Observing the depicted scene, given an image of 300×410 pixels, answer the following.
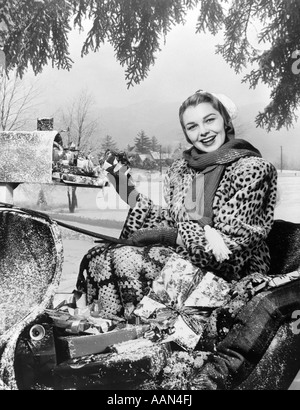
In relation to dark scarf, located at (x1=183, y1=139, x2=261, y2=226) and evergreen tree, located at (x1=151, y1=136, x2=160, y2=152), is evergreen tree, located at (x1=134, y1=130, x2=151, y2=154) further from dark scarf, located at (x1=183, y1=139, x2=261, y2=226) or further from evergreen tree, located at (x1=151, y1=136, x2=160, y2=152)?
dark scarf, located at (x1=183, y1=139, x2=261, y2=226)

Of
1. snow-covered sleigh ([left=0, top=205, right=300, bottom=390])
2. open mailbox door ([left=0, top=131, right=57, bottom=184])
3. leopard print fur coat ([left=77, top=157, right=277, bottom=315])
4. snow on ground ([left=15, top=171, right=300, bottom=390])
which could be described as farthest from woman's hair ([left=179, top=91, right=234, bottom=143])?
snow-covered sleigh ([left=0, top=205, right=300, bottom=390])

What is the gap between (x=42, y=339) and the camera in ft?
5.19

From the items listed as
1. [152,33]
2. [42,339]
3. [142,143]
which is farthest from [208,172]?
[42,339]

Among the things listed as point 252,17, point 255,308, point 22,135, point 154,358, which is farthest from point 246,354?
point 252,17

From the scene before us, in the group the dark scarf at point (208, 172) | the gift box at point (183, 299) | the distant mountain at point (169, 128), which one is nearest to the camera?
the gift box at point (183, 299)

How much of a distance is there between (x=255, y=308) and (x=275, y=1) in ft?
3.60

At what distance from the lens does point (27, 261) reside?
1640 millimetres

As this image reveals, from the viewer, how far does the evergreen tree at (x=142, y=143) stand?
6.42 ft

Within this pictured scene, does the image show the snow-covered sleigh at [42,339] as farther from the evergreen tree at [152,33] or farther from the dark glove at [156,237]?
the evergreen tree at [152,33]

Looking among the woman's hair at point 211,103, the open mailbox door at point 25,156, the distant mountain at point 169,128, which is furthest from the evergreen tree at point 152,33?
the open mailbox door at point 25,156

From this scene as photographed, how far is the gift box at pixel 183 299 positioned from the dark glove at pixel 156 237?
91 mm

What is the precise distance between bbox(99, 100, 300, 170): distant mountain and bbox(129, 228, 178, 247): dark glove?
330mm

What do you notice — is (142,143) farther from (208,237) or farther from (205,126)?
(208,237)

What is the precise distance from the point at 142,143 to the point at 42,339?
804 millimetres
